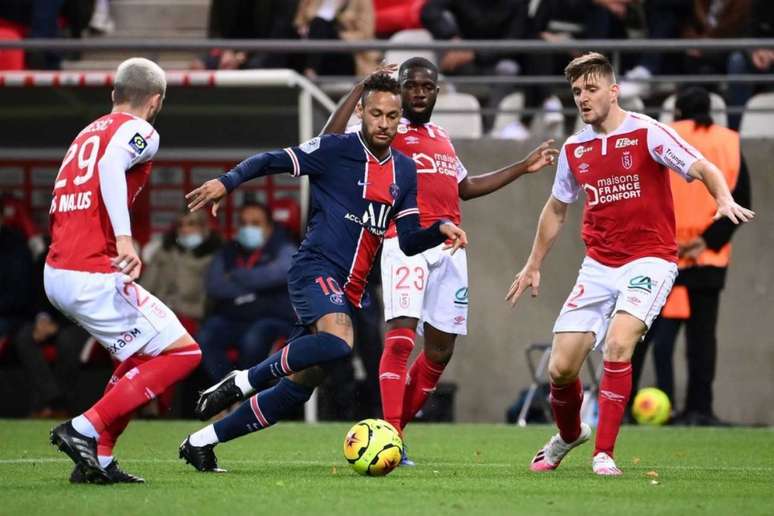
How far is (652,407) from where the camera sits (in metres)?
12.7

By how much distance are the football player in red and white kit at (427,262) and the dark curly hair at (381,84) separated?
3.16 feet

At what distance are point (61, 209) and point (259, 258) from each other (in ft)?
20.9

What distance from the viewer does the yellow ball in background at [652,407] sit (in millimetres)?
12664

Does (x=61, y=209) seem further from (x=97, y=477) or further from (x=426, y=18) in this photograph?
(x=426, y=18)

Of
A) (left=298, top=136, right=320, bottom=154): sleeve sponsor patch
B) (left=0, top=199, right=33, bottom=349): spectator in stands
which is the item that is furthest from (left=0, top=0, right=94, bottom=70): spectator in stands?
(left=298, top=136, right=320, bottom=154): sleeve sponsor patch

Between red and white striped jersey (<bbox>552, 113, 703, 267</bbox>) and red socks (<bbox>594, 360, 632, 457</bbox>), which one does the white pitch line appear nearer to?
red socks (<bbox>594, 360, 632, 457</bbox>)

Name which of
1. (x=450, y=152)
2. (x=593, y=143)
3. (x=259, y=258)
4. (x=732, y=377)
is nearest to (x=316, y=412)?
(x=259, y=258)

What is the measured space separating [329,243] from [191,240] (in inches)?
256

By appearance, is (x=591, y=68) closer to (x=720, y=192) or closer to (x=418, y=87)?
(x=720, y=192)

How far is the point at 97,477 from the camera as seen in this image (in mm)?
7156

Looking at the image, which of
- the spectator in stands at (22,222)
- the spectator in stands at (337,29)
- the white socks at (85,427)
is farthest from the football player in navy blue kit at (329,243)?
the spectator in stands at (22,222)

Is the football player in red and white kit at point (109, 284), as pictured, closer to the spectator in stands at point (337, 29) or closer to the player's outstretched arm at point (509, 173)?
the player's outstretched arm at point (509, 173)

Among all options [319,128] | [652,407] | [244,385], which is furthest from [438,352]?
[319,128]

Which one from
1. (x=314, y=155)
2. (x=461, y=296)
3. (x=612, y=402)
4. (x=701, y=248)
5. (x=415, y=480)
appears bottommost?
(x=415, y=480)
